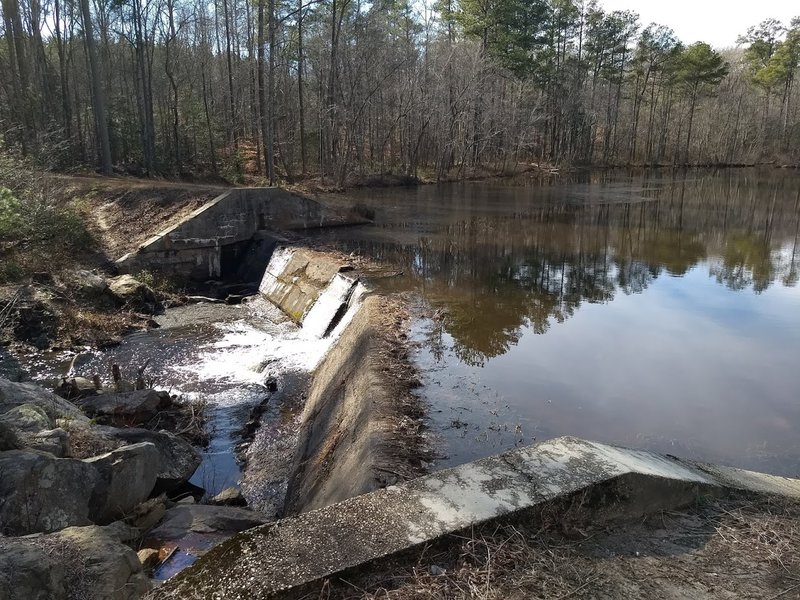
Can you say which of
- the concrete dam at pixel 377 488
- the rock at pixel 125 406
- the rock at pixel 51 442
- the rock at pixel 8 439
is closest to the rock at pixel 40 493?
the rock at pixel 8 439

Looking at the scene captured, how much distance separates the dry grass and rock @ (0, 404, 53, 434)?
16.0 ft

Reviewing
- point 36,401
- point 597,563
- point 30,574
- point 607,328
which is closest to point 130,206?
point 36,401

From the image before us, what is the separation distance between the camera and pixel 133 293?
566 inches

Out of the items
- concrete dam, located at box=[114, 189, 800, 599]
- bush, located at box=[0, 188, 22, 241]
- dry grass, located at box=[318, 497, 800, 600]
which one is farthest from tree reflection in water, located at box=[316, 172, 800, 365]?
bush, located at box=[0, 188, 22, 241]

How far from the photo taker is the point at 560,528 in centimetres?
315

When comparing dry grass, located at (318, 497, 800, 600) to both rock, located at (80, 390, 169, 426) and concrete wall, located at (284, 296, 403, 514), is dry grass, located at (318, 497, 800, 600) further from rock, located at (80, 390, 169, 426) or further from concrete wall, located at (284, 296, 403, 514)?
rock, located at (80, 390, 169, 426)

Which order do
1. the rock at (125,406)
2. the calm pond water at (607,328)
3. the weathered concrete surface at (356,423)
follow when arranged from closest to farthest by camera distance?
1. the weathered concrete surface at (356,423)
2. the calm pond water at (607,328)
3. the rock at (125,406)

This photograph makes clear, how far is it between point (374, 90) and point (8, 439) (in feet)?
93.9

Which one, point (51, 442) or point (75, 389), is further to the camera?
point (75, 389)

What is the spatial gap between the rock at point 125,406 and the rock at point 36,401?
2.88ft

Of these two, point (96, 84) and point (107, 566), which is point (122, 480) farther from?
point (96, 84)

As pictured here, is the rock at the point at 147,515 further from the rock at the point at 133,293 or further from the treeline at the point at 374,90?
the treeline at the point at 374,90

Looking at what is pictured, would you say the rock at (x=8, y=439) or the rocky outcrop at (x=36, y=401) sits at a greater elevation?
the rock at (x=8, y=439)

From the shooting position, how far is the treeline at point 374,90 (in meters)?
27.1
